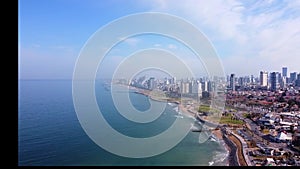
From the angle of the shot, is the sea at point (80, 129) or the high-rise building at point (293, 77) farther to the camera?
the high-rise building at point (293, 77)

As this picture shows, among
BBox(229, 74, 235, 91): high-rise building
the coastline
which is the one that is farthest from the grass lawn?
BBox(229, 74, 235, 91): high-rise building

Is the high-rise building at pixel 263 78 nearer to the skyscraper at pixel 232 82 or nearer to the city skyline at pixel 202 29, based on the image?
the city skyline at pixel 202 29

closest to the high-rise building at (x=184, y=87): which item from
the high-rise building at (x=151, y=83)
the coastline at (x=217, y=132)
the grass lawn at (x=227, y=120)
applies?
the coastline at (x=217, y=132)

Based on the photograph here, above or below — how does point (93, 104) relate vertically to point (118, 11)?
below

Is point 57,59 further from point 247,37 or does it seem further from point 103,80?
point 247,37

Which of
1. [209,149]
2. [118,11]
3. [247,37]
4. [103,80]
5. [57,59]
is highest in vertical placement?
[118,11]

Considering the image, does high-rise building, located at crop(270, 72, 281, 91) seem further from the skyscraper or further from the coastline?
the coastline
